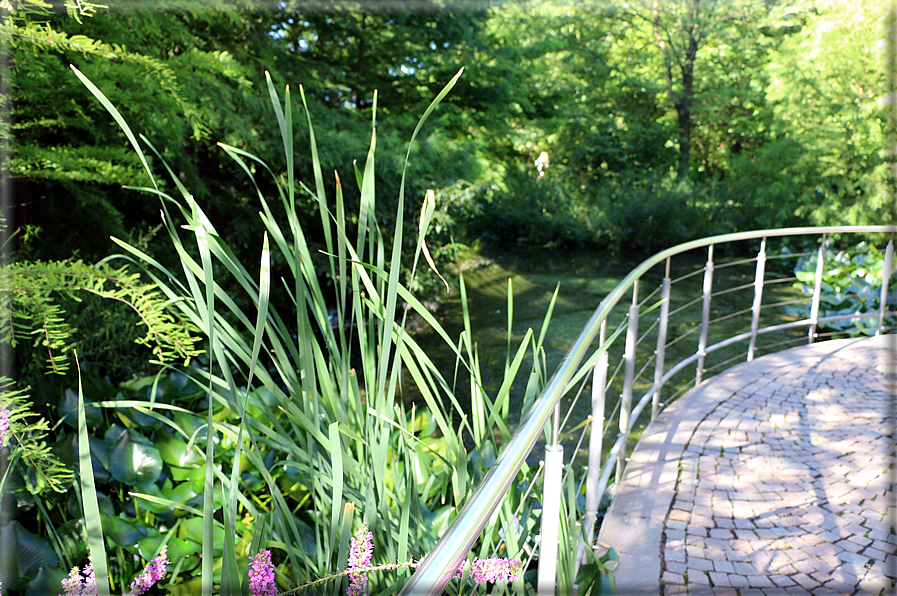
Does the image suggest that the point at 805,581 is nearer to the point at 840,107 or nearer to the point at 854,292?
the point at 854,292

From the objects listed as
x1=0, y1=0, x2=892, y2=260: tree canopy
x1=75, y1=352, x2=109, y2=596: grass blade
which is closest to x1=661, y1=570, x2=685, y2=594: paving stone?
x1=75, y1=352, x2=109, y2=596: grass blade

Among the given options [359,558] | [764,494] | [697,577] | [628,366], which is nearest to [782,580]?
[697,577]

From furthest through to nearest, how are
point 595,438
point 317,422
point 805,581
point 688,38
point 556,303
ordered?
point 688,38, point 556,303, point 595,438, point 805,581, point 317,422

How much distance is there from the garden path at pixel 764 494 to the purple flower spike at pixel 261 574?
1226 mm

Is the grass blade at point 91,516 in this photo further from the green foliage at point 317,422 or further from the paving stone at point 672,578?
the paving stone at point 672,578

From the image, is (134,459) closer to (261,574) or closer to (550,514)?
(261,574)

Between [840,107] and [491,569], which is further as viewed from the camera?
[840,107]

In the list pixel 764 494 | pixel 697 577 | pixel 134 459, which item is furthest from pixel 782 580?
pixel 134 459

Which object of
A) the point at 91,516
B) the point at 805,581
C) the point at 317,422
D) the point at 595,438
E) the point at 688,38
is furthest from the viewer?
the point at 688,38

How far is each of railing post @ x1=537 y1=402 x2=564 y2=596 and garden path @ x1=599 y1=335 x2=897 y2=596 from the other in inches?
32.3

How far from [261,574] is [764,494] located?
2.13 metres

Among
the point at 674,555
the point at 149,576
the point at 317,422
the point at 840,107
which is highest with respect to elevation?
the point at 840,107

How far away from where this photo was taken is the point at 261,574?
96cm

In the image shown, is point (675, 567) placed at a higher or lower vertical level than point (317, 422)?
lower
